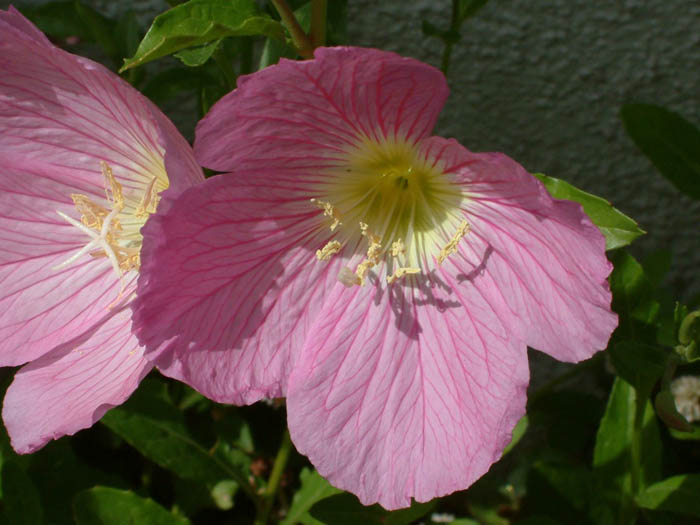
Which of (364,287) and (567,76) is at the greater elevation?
(567,76)

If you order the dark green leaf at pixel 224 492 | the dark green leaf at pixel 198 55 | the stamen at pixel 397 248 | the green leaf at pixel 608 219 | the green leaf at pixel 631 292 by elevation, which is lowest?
the dark green leaf at pixel 224 492

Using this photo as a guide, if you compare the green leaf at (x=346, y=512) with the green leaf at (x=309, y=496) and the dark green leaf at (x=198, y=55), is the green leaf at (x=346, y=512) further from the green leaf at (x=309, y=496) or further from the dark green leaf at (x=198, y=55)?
the dark green leaf at (x=198, y=55)

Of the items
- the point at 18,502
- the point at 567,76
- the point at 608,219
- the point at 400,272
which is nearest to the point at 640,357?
the point at 608,219

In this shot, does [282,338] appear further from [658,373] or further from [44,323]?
[658,373]

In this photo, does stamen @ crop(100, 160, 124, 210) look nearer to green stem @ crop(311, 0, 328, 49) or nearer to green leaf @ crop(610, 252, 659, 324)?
green stem @ crop(311, 0, 328, 49)

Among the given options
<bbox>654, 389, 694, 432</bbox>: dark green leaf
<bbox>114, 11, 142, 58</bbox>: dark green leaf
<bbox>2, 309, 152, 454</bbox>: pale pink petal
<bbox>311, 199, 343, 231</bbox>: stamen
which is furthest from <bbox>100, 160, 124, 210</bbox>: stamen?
<bbox>654, 389, 694, 432</bbox>: dark green leaf

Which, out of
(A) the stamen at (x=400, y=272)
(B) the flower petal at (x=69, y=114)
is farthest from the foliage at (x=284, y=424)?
(A) the stamen at (x=400, y=272)

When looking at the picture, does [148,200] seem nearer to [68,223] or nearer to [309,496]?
[68,223]
